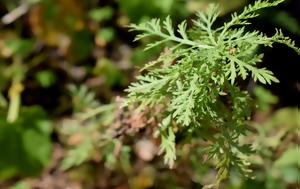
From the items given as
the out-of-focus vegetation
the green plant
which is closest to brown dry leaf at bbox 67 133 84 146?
the out-of-focus vegetation

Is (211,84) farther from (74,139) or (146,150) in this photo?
(74,139)

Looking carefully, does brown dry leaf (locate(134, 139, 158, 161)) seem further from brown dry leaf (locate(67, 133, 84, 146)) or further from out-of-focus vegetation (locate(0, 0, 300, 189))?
brown dry leaf (locate(67, 133, 84, 146))

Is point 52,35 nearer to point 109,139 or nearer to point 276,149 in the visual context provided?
point 109,139

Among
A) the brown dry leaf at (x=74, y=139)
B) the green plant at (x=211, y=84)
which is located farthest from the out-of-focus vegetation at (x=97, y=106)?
the green plant at (x=211, y=84)

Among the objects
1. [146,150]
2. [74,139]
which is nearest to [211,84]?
[146,150]

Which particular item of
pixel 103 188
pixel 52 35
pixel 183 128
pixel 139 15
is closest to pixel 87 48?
pixel 52 35

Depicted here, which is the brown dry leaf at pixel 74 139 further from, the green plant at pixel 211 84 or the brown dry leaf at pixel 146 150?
the green plant at pixel 211 84
